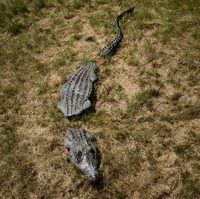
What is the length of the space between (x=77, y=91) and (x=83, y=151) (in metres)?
1.39

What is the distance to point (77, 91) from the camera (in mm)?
4648

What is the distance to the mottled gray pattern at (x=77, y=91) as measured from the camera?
4431mm

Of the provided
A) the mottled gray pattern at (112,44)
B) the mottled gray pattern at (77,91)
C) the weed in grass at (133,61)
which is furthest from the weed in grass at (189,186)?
the mottled gray pattern at (112,44)

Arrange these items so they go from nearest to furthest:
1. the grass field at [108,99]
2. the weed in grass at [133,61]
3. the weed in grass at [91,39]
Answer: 1. the grass field at [108,99]
2. the weed in grass at [133,61]
3. the weed in grass at [91,39]

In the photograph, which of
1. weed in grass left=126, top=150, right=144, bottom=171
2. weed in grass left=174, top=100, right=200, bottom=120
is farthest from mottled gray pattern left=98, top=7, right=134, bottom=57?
weed in grass left=126, top=150, right=144, bottom=171

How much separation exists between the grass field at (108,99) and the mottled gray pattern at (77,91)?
18cm

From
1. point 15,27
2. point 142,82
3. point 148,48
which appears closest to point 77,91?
point 142,82

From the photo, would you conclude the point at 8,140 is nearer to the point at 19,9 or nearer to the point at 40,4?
the point at 19,9

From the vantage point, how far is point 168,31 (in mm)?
6000

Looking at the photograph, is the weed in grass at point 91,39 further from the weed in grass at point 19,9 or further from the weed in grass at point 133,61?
the weed in grass at point 19,9

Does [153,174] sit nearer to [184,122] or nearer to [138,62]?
[184,122]

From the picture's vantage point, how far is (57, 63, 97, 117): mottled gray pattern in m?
4.43

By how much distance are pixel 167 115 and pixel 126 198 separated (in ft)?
5.83

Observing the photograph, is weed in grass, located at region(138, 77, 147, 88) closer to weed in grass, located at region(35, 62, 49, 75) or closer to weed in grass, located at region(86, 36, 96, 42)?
weed in grass, located at region(86, 36, 96, 42)
